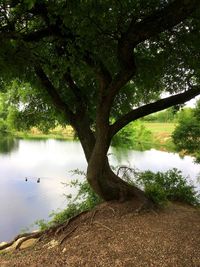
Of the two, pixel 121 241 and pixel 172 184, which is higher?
pixel 172 184

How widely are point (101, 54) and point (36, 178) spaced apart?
716 inches

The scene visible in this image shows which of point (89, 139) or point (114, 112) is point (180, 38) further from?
point (114, 112)

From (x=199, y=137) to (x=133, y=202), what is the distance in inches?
301

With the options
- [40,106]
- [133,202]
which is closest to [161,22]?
[133,202]

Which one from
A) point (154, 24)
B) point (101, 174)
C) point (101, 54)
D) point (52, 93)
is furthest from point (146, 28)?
point (101, 174)

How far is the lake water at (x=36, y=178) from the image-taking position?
16078mm

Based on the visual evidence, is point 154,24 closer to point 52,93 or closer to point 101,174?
point 52,93

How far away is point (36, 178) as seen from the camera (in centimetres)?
2336

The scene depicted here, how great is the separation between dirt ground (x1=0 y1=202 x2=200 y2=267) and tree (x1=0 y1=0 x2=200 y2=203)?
751 mm

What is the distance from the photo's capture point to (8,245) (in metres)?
7.73

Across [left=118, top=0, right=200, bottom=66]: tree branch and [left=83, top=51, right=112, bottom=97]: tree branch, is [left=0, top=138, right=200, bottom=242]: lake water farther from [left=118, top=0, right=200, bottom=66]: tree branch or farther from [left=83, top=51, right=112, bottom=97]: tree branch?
[left=118, top=0, right=200, bottom=66]: tree branch

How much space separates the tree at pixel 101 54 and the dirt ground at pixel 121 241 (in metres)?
0.75

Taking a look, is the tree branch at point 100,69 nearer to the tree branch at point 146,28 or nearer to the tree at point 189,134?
the tree branch at point 146,28

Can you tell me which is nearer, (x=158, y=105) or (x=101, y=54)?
(x=101, y=54)
